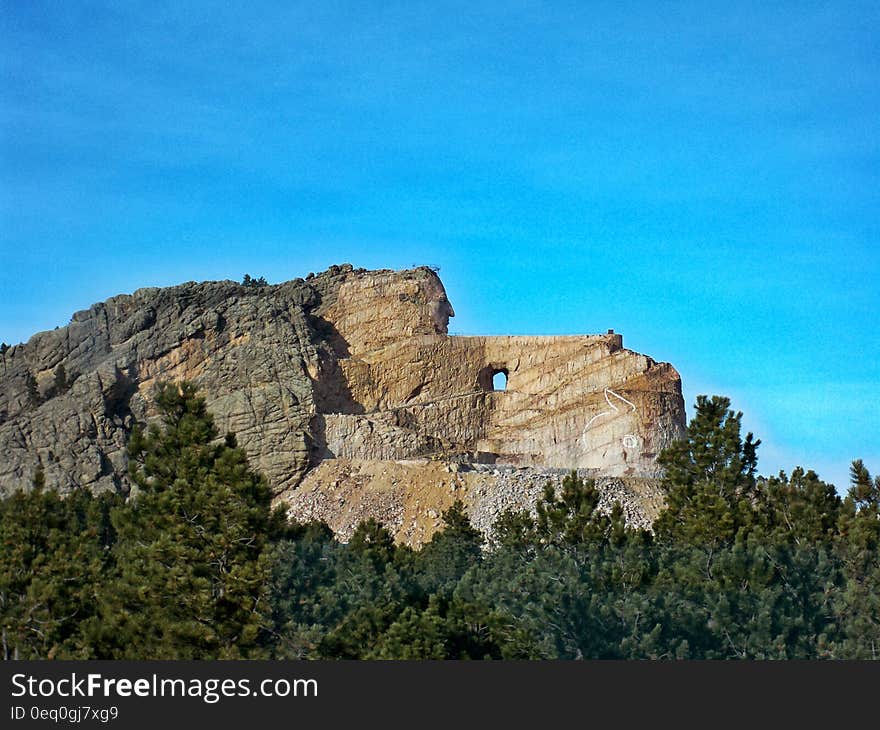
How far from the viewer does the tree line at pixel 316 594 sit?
30562mm

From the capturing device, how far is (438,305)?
285ft

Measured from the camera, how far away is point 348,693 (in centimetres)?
2375

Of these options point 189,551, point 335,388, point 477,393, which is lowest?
point 189,551

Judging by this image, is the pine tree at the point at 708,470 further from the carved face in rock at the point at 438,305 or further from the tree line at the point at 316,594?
the carved face in rock at the point at 438,305

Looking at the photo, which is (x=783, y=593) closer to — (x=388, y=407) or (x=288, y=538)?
(x=288, y=538)

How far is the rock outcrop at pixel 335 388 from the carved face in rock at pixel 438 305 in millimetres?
86

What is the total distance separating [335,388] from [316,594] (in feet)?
156

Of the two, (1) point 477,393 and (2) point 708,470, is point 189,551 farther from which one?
(1) point 477,393

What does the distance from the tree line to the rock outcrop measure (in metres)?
38.8

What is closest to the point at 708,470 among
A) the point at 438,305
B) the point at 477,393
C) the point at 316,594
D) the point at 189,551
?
the point at 316,594

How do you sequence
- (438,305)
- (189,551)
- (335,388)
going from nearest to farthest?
(189,551)
(335,388)
(438,305)

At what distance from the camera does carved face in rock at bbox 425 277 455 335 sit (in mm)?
86562

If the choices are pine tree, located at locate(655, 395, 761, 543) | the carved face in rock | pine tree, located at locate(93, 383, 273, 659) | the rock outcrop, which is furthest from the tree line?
the carved face in rock

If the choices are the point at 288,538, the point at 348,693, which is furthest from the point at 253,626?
the point at 288,538
